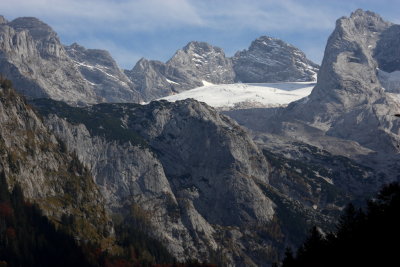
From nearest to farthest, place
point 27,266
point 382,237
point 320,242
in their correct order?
point 382,237, point 320,242, point 27,266

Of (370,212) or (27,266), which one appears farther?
(27,266)

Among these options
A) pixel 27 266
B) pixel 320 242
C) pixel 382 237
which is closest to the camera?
pixel 382 237

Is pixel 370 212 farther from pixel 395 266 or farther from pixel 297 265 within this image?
pixel 395 266

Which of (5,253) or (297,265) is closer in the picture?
(297,265)

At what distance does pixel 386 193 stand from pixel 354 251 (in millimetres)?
17929

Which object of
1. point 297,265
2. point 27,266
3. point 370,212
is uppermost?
point 370,212

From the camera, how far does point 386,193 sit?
148 m

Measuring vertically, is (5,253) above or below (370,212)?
below

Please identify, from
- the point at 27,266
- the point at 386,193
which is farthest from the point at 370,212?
the point at 27,266

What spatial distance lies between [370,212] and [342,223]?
11649 millimetres

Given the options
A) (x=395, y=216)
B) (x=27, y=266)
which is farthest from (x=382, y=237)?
(x=27, y=266)

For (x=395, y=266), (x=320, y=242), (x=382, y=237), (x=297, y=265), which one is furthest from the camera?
(x=320, y=242)

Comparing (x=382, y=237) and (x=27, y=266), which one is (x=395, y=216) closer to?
(x=382, y=237)

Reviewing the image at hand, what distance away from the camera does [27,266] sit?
195 metres
